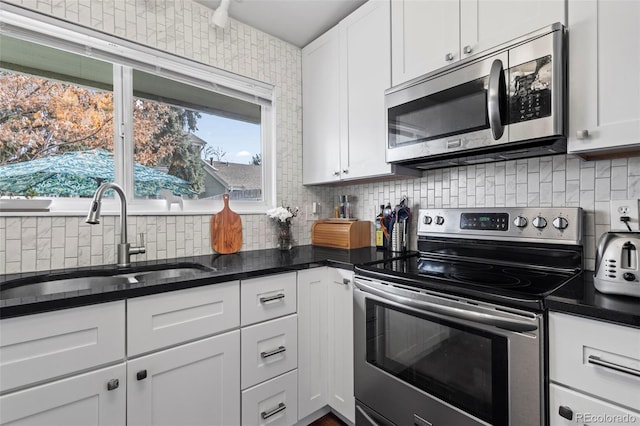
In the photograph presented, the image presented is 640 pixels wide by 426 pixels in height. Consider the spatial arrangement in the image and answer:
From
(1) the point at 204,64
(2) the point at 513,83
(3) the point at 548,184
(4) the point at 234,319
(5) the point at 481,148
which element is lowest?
(4) the point at 234,319

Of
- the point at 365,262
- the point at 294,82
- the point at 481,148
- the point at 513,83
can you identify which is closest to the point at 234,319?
the point at 365,262

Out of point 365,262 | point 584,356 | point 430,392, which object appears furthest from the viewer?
point 365,262

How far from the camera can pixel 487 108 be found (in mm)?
1293

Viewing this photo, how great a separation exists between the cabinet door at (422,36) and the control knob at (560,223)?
843 mm

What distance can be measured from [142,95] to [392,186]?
1.62m

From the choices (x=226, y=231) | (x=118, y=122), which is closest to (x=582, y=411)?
(x=226, y=231)

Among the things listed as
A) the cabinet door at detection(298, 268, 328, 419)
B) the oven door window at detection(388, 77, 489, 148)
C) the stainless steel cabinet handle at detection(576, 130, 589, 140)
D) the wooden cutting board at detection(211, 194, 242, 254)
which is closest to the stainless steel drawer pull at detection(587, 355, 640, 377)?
the stainless steel cabinet handle at detection(576, 130, 589, 140)

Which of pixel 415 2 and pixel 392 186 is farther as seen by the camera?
pixel 392 186

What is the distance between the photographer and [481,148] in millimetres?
1327

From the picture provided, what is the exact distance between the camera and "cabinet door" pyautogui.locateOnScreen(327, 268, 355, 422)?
1.57 m

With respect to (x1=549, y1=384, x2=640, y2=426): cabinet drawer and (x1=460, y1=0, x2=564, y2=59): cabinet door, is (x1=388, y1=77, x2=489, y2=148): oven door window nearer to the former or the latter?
(x1=460, y1=0, x2=564, y2=59): cabinet door

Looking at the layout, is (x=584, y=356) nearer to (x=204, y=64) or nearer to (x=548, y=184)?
(x=548, y=184)

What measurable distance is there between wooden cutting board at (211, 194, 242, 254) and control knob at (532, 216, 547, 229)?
5.32 feet

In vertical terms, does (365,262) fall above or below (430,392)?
above
